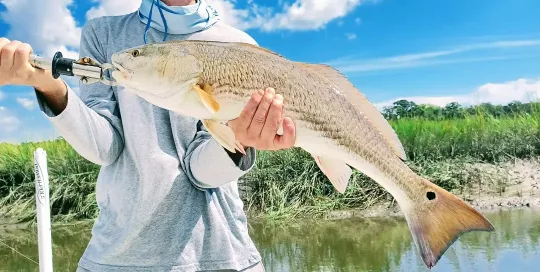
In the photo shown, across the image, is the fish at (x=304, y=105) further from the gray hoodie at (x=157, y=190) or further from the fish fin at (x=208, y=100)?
the gray hoodie at (x=157, y=190)

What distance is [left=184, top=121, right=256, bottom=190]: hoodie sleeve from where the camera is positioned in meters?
1.39

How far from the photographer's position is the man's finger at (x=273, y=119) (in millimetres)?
1229

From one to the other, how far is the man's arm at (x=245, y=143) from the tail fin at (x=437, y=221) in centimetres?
32

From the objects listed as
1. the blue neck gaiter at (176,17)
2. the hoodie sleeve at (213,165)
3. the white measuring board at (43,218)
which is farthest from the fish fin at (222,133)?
the white measuring board at (43,218)

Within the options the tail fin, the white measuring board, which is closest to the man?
the tail fin

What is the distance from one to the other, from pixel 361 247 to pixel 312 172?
127 cm

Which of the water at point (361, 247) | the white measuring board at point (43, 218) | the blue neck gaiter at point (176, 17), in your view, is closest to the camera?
the blue neck gaiter at point (176, 17)

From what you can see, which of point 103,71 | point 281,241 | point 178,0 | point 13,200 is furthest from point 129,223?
point 13,200

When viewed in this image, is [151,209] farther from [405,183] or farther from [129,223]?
[405,183]

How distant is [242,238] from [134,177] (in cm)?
31

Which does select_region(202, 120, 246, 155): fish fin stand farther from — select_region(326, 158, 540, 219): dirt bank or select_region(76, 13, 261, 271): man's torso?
select_region(326, 158, 540, 219): dirt bank

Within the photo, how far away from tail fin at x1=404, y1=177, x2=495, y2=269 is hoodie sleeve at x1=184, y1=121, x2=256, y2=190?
15.2 inches

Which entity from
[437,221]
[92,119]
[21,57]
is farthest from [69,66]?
[437,221]

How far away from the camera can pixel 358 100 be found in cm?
136
